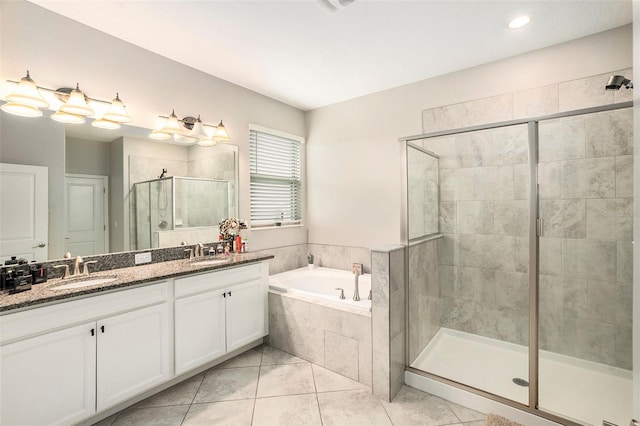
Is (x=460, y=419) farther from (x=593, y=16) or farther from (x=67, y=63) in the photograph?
(x=67, y=63)

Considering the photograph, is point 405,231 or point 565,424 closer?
point 565,424

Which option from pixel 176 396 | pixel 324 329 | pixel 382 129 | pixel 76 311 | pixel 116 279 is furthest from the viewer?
pixel 382 129

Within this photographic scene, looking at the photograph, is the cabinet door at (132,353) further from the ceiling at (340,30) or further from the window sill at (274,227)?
the ceiling at (340,30)

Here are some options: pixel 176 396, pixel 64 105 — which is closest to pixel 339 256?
pixel 176 396

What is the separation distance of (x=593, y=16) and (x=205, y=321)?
373 centimetres

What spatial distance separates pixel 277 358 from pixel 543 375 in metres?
2.08

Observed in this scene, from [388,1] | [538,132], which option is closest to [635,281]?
[538,132]

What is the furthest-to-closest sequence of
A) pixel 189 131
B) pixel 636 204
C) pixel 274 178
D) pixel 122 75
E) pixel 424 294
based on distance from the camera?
1. pixel 274 178
2. pixel 189 131
3. pixel 424 294
4. pixel 122 75
5. pixel 636 204

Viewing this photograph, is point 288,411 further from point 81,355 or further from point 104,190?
point 104,190

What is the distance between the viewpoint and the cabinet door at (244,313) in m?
2.59

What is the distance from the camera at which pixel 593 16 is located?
2113 mm

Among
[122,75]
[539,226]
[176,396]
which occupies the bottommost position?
[176,396]

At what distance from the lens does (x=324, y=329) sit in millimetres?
2555

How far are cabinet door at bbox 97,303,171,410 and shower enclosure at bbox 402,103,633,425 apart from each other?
1890 millimetres
